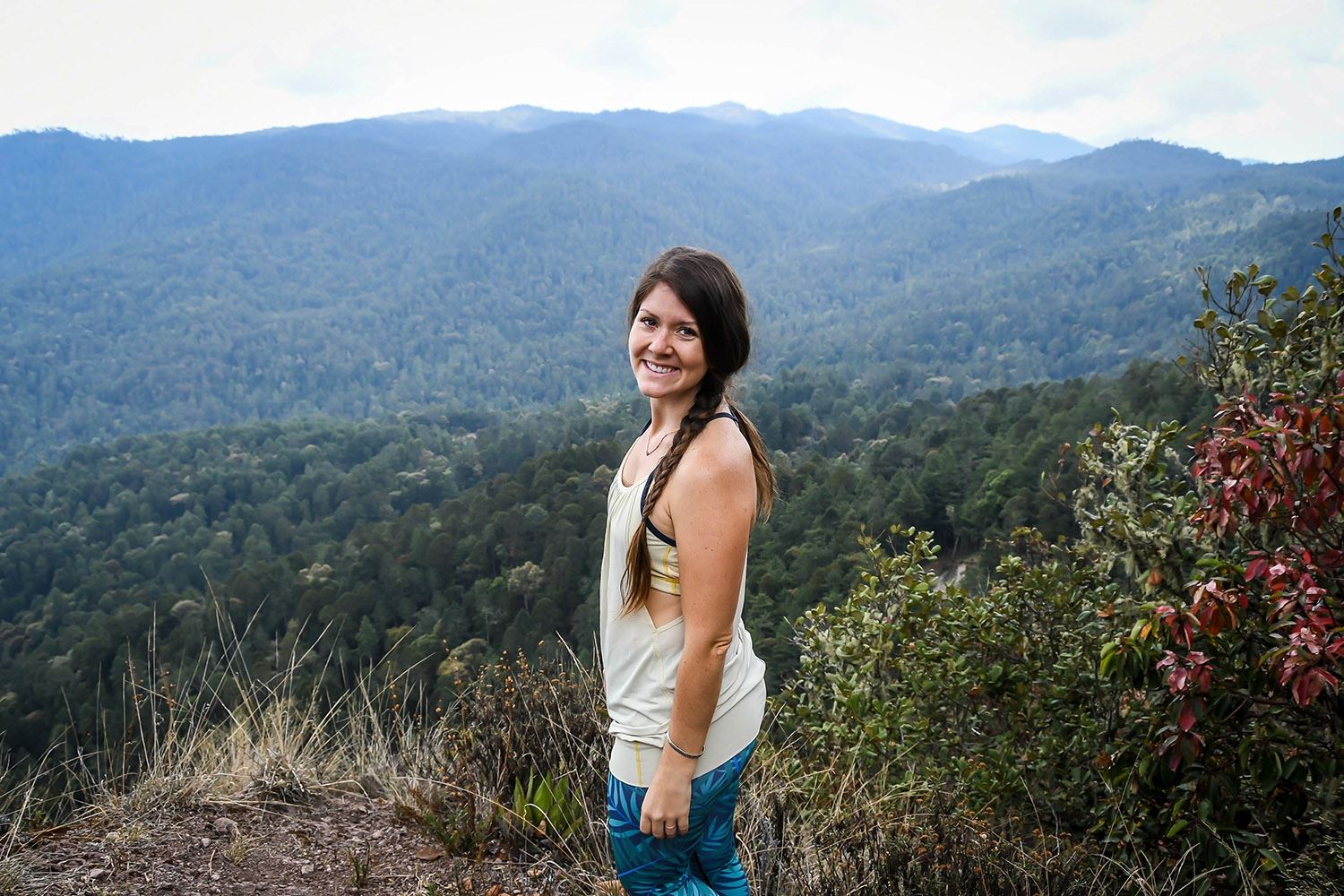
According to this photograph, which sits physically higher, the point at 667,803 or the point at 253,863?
the point at 667,803

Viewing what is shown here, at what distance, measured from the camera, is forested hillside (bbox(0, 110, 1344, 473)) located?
281 feet

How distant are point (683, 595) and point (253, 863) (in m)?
1.91

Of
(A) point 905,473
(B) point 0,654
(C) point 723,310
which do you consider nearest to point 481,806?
(C) point 723,310

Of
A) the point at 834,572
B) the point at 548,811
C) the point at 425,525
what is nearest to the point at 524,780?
the point at 548,811

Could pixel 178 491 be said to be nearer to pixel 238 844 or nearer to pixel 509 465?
pixel 509 465

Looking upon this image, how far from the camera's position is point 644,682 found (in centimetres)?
149

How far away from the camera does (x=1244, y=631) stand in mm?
2102

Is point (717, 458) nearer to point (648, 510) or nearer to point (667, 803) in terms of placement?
point (648, 510)

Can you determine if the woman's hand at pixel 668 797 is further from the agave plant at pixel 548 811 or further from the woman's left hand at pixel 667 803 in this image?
the agave plant at pixel 548 811

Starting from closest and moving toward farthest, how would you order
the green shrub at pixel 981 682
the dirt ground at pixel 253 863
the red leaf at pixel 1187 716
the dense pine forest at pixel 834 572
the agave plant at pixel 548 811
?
the red leaf at pixel 1187 716 → the dense pine forest at pixel 834 572 → the dirt ground at pixel 253 863 → the agave plant at pixel 548 811 → the green shrub at pixel 981 682

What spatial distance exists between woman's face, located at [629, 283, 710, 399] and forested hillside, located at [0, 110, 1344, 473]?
52130 millimetres

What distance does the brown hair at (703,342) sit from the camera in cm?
144

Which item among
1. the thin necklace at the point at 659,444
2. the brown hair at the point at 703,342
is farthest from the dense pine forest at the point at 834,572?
the thin necklace at the point at 659,444

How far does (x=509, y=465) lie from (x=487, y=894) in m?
48.8
